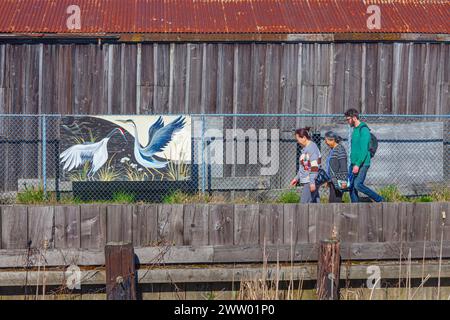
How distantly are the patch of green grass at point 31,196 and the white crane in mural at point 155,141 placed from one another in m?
1.85

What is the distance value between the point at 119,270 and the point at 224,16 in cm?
856

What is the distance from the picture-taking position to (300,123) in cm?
1477

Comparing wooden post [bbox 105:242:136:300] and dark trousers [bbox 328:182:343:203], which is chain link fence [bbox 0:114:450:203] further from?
wooden post [bbox 105:242:136:300]

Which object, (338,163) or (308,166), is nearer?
(308,166)

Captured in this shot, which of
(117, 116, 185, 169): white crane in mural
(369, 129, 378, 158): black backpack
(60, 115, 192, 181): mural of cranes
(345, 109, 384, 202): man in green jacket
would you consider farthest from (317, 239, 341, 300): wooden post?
(117, 116, 185, 169): white crane in mural

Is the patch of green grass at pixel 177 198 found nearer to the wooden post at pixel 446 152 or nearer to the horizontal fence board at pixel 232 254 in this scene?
the horizontal fence board at pixel 232 254

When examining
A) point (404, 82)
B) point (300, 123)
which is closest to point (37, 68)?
point (300, 123)

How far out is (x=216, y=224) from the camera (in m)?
8.74

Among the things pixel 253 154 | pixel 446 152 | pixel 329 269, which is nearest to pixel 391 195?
pixel 446 152

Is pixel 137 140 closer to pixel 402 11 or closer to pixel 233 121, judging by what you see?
pixel 233 121

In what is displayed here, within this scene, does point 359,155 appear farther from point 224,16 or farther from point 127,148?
point 224,16

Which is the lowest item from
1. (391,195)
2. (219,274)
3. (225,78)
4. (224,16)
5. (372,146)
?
(219,274)

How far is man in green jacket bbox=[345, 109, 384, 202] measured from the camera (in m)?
11.2
